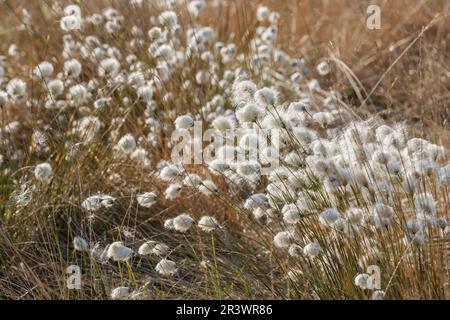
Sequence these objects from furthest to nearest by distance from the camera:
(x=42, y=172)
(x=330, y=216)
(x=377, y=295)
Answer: (x=42, y=172) < (x=330, y=216) < (x=377, y=295)

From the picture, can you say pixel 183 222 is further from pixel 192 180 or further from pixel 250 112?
pixel 250 112

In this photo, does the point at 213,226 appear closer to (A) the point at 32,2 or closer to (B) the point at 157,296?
(B) the point at 157,296

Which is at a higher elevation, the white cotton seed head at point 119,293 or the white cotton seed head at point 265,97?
the white cotton seed head at point 265,97

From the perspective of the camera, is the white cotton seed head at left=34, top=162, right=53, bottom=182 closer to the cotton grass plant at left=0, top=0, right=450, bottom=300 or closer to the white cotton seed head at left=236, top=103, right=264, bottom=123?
the cotton grass plant at left=0, top=0, right=450, bottom=300

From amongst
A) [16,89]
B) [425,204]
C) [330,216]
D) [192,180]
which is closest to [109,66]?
[16,89]

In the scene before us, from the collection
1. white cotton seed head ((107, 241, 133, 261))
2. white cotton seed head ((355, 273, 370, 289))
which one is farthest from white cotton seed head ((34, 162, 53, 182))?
white cotton seed head ((355, 273, 370, 289))

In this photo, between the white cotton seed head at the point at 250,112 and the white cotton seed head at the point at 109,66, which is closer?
the white cotton seed head at the point at 250,112

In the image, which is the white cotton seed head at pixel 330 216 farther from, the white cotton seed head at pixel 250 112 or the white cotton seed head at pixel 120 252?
the white cotton seed head at pixel 120 252

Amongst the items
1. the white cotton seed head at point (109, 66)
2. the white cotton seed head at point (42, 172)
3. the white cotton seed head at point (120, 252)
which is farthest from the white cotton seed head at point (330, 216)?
the white cotton seed head at point (109, 66)

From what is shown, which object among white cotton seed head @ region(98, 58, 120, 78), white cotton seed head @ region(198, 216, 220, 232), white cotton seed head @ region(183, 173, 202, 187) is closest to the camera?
white cotton seed head @ region(198, 216, 220, 232)

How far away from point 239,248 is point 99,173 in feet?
2.62

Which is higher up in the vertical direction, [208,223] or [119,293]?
[208,223]

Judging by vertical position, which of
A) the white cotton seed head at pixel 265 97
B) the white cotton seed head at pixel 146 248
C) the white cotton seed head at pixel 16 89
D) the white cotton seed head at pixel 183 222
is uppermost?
the white cotton seed head at pixel 265 97

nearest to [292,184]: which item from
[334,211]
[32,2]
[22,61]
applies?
[334,211]
